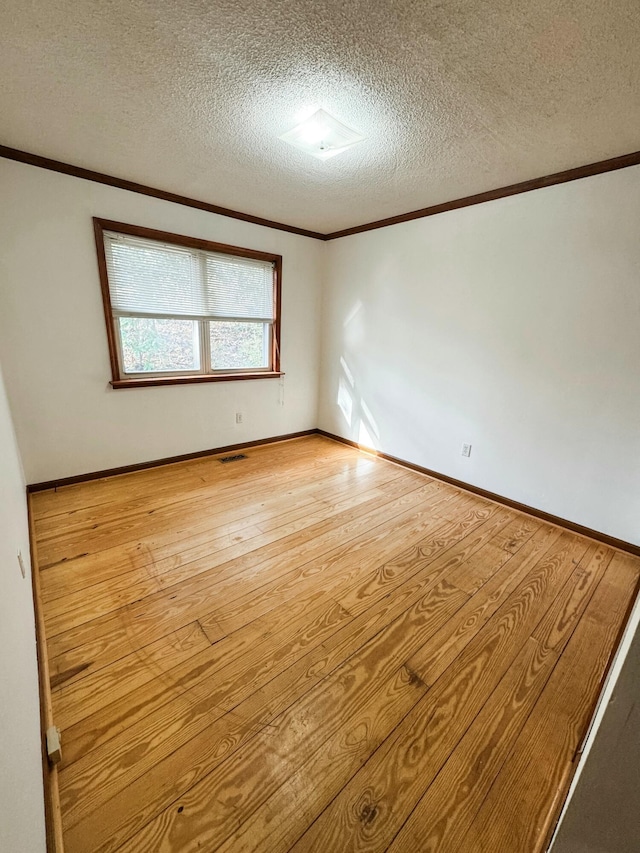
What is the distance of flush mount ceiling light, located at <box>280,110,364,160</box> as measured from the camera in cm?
177

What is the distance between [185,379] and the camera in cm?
319

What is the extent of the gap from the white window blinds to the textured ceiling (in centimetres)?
59

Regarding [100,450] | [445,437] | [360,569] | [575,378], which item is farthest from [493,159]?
[100,450]

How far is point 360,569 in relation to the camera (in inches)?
78.2

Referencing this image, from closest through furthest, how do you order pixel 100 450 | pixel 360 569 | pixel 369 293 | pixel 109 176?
pixel 360 569 → pixel 109 176 → pixel 100 450 → pixel 369 293

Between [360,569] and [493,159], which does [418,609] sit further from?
[493,159]

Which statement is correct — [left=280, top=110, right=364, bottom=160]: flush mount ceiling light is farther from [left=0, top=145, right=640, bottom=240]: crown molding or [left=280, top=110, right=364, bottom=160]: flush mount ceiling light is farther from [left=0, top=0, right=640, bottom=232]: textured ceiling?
[left=0, top=145, right=640, bottom=240]: crown molding

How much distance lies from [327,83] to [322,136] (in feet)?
1.25

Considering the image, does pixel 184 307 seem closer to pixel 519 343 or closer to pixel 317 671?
pixel 519 343

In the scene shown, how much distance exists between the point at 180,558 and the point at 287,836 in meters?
1.36

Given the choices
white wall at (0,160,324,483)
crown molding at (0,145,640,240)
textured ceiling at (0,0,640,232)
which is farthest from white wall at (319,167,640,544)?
white wall at (0,160,324,483)

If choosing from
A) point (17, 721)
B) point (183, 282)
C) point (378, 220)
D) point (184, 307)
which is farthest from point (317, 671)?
point (378, 220)

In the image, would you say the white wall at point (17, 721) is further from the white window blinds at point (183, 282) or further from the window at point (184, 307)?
the white window blinds at point (183, 282)

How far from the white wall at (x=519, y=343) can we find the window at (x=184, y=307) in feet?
3.52
